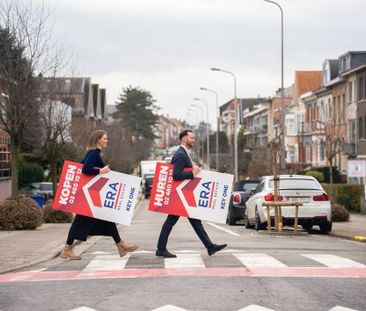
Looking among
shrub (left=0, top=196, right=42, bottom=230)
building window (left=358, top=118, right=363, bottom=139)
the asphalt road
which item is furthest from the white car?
building window (left=358, top=118, right=363, bottom=139)

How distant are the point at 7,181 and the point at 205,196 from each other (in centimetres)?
4161

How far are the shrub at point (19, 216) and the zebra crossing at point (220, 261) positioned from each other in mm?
9500

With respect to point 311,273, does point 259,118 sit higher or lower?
higher

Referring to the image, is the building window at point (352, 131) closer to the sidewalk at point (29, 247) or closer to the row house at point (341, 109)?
the row house at point (341, 109)

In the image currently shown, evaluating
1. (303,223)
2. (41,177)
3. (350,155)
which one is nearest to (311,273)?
(303,223)

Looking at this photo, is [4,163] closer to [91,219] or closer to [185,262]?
[91,219]

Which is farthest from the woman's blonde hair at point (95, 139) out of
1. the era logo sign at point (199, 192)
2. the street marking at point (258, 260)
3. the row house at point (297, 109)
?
the row house at point (297, 109)

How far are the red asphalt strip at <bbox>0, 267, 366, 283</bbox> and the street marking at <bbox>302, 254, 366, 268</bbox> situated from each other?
43 centimetres

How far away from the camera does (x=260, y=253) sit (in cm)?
1461

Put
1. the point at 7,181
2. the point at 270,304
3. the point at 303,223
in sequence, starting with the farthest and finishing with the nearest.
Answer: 1. the point at 7,181
2. the point at 303,223
3. the point at 270,304

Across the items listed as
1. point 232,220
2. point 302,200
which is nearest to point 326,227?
point 302,200

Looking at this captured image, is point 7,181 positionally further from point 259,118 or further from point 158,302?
point 259,118

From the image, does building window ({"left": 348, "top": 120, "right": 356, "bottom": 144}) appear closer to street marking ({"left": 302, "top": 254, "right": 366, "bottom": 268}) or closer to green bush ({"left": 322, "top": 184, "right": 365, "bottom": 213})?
green bush ({"left": 322, "top": 184, "right": 365, "bottom": 213})

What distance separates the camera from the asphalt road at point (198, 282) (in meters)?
9.05
